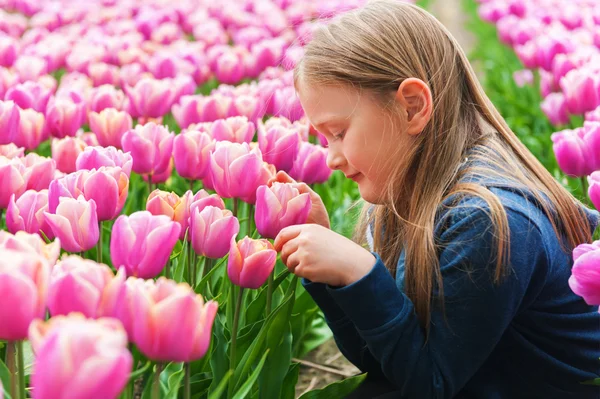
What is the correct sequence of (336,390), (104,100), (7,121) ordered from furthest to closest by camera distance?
(104,100) → (7,121) → (336,390)

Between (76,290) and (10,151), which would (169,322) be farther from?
(10,151)

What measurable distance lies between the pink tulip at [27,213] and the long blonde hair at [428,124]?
0.60 metres

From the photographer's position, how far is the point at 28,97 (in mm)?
2605

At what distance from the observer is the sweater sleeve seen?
160cm

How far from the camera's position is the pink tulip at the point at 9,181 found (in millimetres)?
1736

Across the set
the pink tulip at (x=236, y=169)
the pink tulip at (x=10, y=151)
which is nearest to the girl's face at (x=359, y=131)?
the pink tulip at (x=236, y=169)

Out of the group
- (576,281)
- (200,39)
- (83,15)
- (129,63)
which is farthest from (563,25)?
(576,281)

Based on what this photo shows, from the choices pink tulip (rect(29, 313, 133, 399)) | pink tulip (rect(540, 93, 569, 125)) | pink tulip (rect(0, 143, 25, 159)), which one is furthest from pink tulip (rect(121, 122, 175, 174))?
pink tulip (rect(540, 93, 569, 125))

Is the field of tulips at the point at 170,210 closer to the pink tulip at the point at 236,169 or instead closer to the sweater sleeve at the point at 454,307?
Answer: the pink tulip at the point at 236,169

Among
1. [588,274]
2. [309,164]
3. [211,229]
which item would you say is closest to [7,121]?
[309,164]

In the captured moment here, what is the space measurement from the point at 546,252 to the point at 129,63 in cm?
264

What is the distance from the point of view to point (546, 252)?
64.9 inches

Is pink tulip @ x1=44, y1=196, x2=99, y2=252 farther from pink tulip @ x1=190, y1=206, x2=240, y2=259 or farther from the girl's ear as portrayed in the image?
the girl's ear

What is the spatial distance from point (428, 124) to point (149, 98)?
1297 mm
